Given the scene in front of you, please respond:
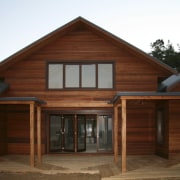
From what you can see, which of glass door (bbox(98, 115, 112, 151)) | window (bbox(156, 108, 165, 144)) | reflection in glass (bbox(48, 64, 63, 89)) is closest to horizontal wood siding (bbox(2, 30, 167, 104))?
reflection in glass (bbox(48, 64, 63, 89))

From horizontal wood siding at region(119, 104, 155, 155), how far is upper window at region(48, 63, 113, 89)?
182 centimetres

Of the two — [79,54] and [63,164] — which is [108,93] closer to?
[79,54]

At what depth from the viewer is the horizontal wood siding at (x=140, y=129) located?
51.1 feet

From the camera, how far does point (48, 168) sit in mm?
11336

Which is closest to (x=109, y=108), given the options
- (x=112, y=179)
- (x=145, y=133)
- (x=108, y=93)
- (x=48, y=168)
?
(x=108, y=93)

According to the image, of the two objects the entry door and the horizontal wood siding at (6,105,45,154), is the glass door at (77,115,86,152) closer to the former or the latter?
the entry door

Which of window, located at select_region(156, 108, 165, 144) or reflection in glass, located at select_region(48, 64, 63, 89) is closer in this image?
window, located at select_region(156, 108, 165, 144)

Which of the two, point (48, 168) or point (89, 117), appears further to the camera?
point (89, 117)

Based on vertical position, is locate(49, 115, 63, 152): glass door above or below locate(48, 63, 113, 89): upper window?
below

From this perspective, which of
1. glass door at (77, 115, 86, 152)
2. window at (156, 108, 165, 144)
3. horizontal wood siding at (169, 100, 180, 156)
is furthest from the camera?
glass door at (77, 115, 86, 152)

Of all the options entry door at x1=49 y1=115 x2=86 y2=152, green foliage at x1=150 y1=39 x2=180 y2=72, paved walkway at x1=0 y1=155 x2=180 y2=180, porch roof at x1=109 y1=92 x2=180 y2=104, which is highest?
green foliage at x1=150 y1=39 x2=180 y2=72

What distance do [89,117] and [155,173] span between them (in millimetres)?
6516

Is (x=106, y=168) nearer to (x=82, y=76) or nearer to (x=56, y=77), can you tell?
(x=82, y=76)

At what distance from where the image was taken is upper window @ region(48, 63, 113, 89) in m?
15.6
